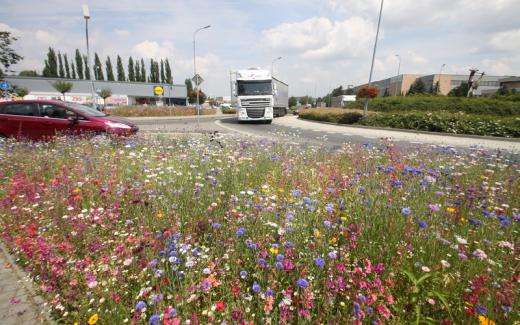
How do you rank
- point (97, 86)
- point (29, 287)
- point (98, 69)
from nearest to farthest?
point (29, 287) < point (97, 86) < point (98, 69)

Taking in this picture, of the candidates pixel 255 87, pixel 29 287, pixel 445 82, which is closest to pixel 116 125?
pixel 29 287

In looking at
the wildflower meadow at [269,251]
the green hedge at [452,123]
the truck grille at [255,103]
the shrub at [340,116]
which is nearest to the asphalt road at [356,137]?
the green hedge at [452,123]

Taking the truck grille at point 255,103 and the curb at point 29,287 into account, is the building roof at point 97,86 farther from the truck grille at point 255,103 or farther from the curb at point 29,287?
the curb at point 29,287

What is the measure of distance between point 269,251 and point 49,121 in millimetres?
9670

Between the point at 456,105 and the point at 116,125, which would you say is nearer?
the point at 116,125

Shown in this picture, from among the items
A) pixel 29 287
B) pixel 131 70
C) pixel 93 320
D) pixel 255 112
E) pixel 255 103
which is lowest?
pixel 29 287

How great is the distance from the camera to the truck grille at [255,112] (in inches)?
803

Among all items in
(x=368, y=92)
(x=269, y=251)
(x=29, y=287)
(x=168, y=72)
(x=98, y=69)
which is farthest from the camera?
(x=168, y=72)

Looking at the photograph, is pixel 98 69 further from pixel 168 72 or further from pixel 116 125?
pixel 116 125

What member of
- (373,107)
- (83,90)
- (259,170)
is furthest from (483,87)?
(83,90)

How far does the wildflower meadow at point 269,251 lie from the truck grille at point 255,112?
16667 millimetres

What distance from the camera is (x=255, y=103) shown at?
20141 mm

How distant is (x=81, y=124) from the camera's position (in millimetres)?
8344

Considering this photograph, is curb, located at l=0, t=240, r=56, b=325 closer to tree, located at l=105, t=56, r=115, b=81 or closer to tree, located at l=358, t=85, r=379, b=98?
tree, located at l=358, t=85, r=379, b=98
